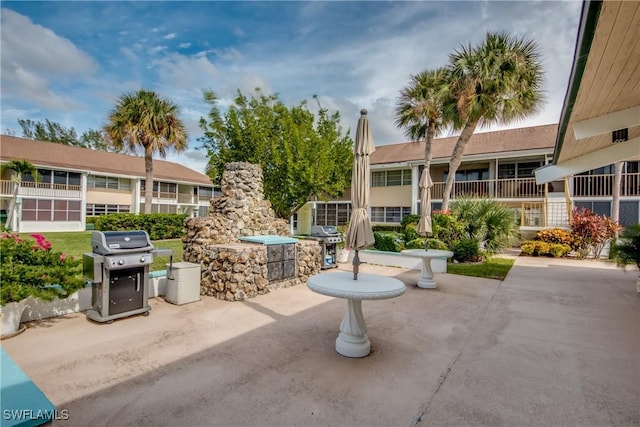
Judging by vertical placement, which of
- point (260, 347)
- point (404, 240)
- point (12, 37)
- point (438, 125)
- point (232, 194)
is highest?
point (438, 125)

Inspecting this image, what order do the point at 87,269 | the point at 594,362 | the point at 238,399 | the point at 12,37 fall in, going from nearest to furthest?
the point at 238,399, the point at 594,362, the point at 87,269, the point at 12,37

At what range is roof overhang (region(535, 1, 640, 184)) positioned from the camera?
3.00m

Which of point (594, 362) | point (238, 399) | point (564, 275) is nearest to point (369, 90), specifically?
point (564, 275)

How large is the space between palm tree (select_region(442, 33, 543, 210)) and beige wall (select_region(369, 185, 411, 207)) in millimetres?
7030

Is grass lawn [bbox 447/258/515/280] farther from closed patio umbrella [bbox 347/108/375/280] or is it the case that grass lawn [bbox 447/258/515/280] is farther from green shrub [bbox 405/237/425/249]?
closed patio umbrella [bbox 347/108/375/280]

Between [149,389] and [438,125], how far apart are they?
1598cm

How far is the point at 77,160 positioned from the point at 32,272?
2761 centimetres

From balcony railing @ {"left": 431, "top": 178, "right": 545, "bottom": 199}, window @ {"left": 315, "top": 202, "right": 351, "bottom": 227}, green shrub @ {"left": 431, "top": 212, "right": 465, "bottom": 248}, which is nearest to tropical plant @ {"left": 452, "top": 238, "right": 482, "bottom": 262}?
green shrub @ {"left": 431, "top": 212, "right": 465, "bottom": 248}

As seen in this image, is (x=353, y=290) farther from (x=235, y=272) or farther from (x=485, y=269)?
(x=485, y=269)

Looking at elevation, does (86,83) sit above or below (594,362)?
above

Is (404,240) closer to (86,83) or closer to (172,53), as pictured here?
(172,53)

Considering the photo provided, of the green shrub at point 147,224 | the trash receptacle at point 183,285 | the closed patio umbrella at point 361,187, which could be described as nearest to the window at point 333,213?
the green shrub at point 147,224

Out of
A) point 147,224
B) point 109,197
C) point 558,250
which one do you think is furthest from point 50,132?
point 558,250

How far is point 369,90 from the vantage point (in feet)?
43.9
